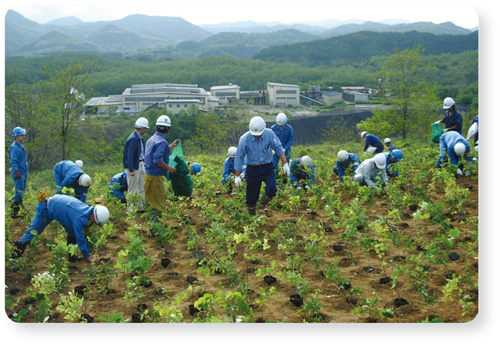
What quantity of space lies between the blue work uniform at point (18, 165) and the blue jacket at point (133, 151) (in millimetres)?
1904

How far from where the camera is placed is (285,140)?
8.71m

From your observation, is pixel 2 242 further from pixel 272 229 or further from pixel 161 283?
pixel 272 229

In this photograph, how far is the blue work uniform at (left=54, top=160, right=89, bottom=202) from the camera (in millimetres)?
7051

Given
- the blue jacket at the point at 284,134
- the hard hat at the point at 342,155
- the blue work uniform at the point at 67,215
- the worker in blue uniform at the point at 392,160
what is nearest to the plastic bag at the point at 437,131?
the worker in blue uniform at the point at 392,160

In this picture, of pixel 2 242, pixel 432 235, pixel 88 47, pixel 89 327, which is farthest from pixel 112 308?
pixel 88 47

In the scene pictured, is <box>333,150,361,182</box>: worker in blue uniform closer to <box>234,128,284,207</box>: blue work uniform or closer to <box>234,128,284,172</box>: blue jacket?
<box>234,128,284,207</box>: blue work uniform

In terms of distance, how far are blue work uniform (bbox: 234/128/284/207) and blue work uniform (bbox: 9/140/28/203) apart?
3.67m

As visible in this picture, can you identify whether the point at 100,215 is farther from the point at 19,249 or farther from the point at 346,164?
the point at 346,164

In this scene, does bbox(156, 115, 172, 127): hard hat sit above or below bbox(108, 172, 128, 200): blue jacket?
above

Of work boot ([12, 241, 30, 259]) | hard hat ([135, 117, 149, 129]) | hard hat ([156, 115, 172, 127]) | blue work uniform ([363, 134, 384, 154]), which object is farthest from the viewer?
blue work uniform ([363, 134, 384, 154])

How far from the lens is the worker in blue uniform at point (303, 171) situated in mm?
8414

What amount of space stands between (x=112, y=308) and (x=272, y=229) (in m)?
2.64

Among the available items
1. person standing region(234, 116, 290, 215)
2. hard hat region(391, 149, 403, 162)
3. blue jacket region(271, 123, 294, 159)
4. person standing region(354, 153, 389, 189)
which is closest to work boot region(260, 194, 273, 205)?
person standing region(234, 116, 290, 215)

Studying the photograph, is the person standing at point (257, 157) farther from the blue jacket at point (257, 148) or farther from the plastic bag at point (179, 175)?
the plastic bag at point (179, 175)
